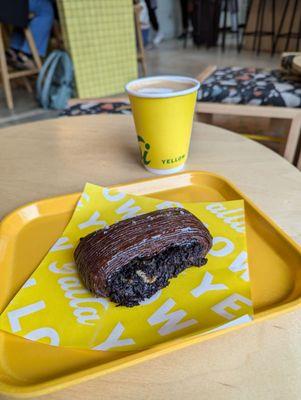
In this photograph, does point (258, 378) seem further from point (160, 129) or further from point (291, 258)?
point (160, 129)

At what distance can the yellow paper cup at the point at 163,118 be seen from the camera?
1.65 ft

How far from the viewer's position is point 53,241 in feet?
1.45

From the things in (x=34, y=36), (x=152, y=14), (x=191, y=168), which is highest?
(x=191, y=168)

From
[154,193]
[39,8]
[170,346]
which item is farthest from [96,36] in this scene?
[170,346]

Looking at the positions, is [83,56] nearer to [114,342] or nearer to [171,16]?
[114,342]

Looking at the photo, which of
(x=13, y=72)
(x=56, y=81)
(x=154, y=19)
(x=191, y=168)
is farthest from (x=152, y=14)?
(x=191, y=168)

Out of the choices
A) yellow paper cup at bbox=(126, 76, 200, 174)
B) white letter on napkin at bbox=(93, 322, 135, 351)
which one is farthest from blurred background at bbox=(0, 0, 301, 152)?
white letter on napkin at bbox=(93, 322, 135, 351)

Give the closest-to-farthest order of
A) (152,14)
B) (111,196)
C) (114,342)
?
(114,342) < (111,196) < (152,14)

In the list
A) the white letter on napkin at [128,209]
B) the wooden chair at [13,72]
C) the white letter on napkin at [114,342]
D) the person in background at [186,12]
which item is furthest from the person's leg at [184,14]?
the white letter on napkin at [114,342]

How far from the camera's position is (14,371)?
0.94ft

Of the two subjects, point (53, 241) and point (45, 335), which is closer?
A: point (45, 335)

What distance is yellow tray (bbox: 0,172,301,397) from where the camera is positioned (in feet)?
0.91

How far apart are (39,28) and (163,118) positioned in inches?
93.7

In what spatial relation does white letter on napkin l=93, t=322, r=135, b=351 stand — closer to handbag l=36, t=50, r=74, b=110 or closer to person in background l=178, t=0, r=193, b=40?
handbag l=36, t=50, r=74, b=110
